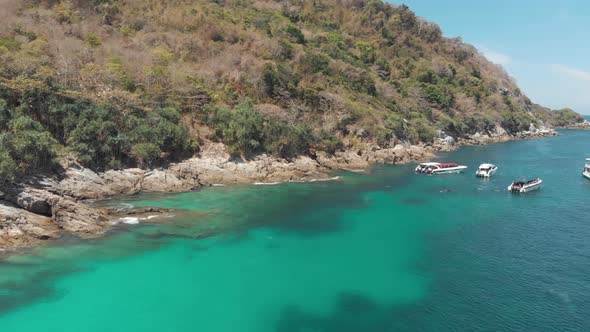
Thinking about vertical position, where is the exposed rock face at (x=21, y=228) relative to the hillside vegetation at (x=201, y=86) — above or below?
below

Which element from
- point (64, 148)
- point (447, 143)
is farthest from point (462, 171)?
point (64, 148)

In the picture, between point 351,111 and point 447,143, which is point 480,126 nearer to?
point 447,143

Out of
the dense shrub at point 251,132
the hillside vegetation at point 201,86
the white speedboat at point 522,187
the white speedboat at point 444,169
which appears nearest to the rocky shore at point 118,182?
the dense shrub at point 251,132

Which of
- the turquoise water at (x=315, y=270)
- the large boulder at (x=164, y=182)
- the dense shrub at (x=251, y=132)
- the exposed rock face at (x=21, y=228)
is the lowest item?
the turquoise water at (x=315, y=270)

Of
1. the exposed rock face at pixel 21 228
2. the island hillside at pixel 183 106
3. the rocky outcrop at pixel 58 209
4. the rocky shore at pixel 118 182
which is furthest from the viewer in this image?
the island hillside at pixel 183 106

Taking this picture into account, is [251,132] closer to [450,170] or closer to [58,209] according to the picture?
[58,209]

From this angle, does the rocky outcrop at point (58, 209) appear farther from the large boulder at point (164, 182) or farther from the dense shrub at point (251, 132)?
the dense shrub at point (251, 132)
